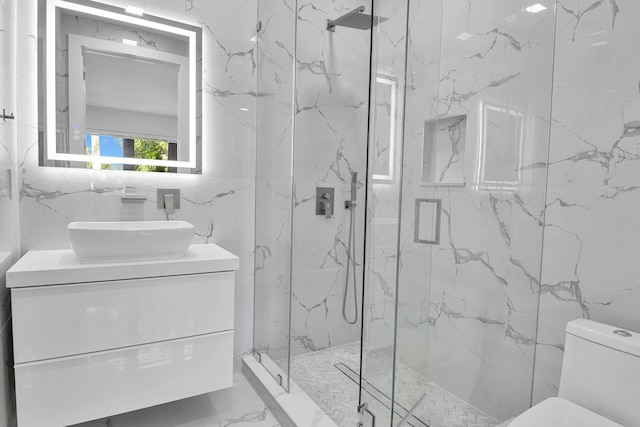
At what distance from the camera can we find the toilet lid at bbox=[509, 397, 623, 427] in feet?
4.16

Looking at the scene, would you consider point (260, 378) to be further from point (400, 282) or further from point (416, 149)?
point (416, 149)

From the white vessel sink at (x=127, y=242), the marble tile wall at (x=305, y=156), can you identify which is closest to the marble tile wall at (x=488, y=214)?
the marble tile wall at (x=305, y=156)

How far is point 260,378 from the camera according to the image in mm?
2184

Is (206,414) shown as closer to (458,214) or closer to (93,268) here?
(93,268)

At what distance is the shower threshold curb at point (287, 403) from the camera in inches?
69.9

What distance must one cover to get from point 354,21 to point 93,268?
1.88 metres

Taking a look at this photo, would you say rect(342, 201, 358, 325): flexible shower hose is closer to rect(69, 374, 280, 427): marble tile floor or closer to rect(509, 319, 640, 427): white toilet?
rect(69, 374, 280, 427): marble tile floor

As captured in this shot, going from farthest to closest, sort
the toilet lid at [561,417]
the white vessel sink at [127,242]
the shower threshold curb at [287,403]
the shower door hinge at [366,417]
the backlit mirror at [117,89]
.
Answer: the backlit mirror at [117,89], the shower threshold curb at [287,403], the white vessel sink at [127,242], the shower door hinge at [366,417], the toilet lid at [561,417]

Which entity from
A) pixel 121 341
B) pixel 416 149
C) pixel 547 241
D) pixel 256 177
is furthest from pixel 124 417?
pixel 547 241

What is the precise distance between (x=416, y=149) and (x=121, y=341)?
5.00 ft

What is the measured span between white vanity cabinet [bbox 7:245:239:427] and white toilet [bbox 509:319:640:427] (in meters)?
1.39

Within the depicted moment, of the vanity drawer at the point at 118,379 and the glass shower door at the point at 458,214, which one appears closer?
the glass shower door at the point at 458,214

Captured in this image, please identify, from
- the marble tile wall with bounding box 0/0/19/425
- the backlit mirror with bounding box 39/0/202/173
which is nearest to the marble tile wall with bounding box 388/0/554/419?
the backlit mirror with bounding box 39/0/202/173

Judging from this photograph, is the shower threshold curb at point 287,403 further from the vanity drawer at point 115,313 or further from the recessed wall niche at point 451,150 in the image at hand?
the recessed wall niche at point 451,150
